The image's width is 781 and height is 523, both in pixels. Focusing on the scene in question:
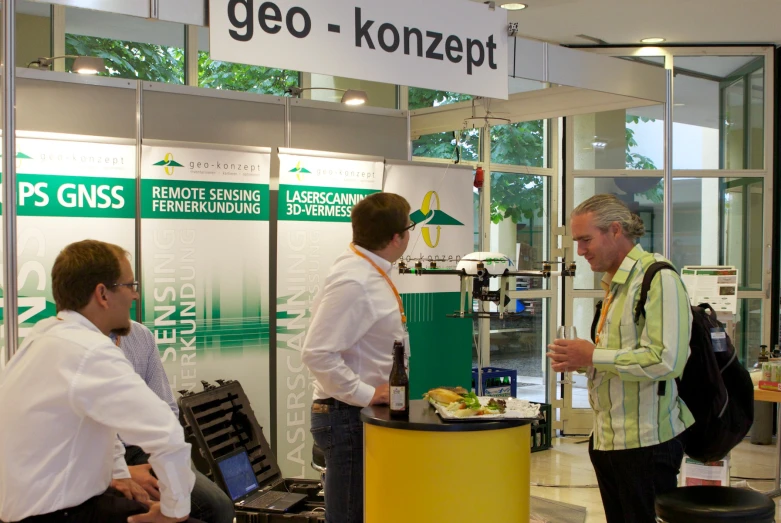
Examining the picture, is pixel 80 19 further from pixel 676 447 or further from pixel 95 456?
pixel 676 447

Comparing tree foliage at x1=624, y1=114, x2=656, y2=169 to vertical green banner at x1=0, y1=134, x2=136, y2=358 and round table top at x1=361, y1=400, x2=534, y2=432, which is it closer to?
vertical green banner at x1=0, y1=134, x2=136, y2=358

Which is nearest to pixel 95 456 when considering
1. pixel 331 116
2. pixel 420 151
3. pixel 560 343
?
pixel 560 343

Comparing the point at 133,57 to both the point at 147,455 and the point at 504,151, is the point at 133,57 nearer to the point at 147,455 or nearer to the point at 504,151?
the point at 504,151

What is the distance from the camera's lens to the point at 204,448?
4230 mm

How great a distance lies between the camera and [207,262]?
5.09 m

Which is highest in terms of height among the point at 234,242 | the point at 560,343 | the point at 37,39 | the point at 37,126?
the point at 37,39

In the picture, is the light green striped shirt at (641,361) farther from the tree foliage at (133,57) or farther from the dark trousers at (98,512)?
the tree foliage at (133,57)

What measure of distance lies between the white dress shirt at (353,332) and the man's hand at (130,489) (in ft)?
2.11

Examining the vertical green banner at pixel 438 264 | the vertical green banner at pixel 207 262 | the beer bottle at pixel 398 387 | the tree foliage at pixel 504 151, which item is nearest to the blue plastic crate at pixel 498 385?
the vertical green banner at pixel 438 264

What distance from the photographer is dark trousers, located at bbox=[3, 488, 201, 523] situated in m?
Answer: 2.16

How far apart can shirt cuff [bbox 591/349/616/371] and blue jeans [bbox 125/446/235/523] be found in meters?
1.57

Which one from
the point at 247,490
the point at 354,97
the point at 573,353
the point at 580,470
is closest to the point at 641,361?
the point at 573,353

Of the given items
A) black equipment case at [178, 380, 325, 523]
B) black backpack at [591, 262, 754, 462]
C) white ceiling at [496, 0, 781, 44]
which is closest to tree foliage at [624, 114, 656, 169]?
white ceiling at [496, 0, 781, 44]

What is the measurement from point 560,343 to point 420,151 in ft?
15.2
